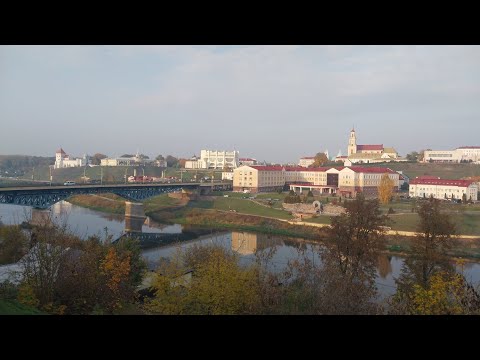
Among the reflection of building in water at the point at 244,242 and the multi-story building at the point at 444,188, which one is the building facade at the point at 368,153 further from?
the reflection of building in water at the point at 244,242

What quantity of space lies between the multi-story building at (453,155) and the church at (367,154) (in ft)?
9.23

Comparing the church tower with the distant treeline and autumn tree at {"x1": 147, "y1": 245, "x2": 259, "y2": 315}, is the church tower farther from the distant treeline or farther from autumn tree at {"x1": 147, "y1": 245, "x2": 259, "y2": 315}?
autumn tree at {"x1": 147, "y1": 245, "x2": 259, "y2": 315}

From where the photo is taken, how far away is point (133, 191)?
21234 millimetres

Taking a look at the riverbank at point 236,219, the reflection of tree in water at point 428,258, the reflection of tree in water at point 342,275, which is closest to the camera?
the reflection of tree in water at point 342,275

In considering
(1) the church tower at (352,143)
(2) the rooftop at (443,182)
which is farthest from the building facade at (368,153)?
(2) the rooftop at (443,182)

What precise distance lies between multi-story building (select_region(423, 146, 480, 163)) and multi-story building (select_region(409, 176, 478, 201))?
14869 mm

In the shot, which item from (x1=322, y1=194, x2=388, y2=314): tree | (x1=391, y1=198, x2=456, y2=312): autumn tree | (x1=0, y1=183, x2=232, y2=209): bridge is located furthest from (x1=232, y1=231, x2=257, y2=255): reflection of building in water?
(x1=391, y1=198, x2=456, y2=312): autumn tree

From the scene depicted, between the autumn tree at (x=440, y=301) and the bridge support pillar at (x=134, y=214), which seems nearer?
the autumn tree at (x=440, y=301)

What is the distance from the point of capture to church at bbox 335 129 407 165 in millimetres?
41688

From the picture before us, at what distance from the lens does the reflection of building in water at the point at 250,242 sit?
1418cm

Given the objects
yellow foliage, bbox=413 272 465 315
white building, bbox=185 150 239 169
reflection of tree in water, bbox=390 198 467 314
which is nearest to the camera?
yellow foliage, bbox=413 272 465 315
